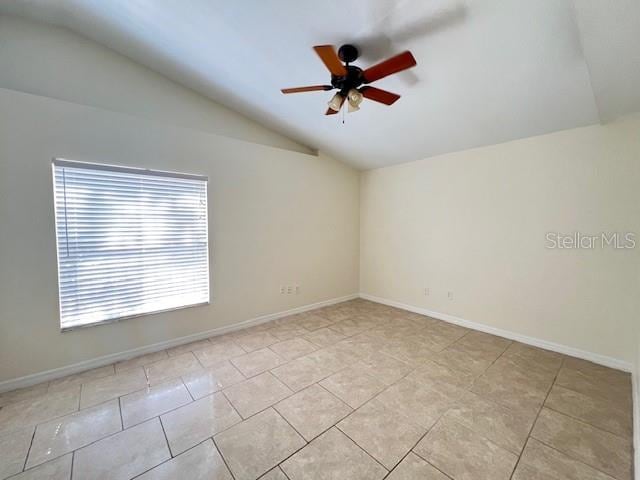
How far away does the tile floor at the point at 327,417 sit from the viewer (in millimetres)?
1516

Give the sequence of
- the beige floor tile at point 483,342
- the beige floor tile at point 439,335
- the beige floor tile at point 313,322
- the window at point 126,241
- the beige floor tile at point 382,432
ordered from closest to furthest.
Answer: the beige floor tile at point 382,432 → the window at point 126,241 → the beige floor tile at point 483,342 → the beige floor tile at point 439,335 → the beige floor tile at point 313,322

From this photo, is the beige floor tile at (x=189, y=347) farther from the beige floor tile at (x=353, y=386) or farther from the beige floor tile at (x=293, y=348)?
the beige floor tile at (x=353, y=386)

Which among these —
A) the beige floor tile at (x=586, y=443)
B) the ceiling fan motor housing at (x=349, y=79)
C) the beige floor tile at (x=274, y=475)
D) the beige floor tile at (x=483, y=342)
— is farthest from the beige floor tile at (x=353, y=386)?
the ceiling fan motor housing at (x=349, y=79)

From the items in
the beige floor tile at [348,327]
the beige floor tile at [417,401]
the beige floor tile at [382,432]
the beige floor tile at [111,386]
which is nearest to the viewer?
the beige floor tile at [382,432]

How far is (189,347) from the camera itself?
9.89 ft

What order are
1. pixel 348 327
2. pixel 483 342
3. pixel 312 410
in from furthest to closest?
pixel 348 327 < pixel 483 342 < pixel 312 410

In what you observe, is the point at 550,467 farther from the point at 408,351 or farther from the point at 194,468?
the point at 194,468

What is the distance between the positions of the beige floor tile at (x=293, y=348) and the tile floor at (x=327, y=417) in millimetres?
23

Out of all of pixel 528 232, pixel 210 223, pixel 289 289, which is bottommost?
pixel 289 289

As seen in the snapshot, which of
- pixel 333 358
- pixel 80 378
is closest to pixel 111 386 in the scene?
pixel 80 378

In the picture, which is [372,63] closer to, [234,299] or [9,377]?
[234,299]

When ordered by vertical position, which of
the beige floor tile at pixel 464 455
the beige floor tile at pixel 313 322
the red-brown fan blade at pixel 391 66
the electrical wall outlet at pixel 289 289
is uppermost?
the red-brown fan blade at pixel 391 66

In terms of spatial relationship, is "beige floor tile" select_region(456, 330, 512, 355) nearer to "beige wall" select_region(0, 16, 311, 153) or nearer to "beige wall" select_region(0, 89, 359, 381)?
"beige wall" select_region(0, 89, 359, 381)

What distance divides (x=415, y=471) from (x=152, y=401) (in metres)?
2.01
